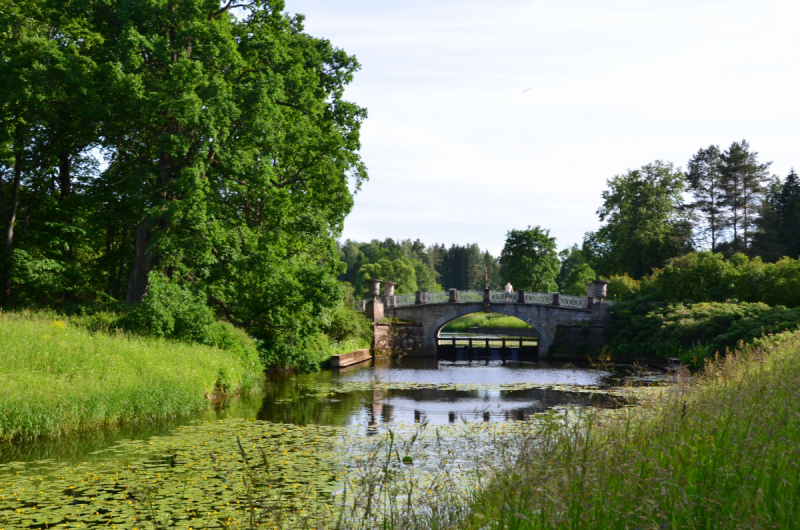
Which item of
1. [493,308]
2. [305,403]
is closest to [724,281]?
[493,308]

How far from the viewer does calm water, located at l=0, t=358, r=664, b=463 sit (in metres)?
10.6

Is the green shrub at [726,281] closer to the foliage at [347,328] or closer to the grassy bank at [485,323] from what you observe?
the foliage at [347,328]

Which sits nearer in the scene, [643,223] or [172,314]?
[172,314]

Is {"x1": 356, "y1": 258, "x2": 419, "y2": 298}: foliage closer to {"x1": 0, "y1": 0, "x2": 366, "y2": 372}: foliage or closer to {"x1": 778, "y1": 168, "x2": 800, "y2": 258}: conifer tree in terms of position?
{"x1": 778, "y1": 168, "x2": 800, "y2": 258}: conifer tree

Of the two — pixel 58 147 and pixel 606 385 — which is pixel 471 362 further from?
pixel 58 147

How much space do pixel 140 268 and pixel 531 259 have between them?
155 ft

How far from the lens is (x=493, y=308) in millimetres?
37625

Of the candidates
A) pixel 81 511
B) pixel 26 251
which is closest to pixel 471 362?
pixel 26 251

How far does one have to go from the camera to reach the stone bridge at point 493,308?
35.8m

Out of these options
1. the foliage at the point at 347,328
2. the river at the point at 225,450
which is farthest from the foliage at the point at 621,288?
the river at the point at 225,450

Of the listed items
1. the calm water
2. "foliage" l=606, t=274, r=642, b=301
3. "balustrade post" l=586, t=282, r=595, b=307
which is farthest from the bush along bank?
"foliage" l=606, t=274, r=642, b=301

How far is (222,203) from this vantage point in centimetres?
2023

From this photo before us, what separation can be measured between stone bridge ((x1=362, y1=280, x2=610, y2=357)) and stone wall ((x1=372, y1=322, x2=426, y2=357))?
0.18 meters

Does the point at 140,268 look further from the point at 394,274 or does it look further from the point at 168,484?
the point at 394,274
